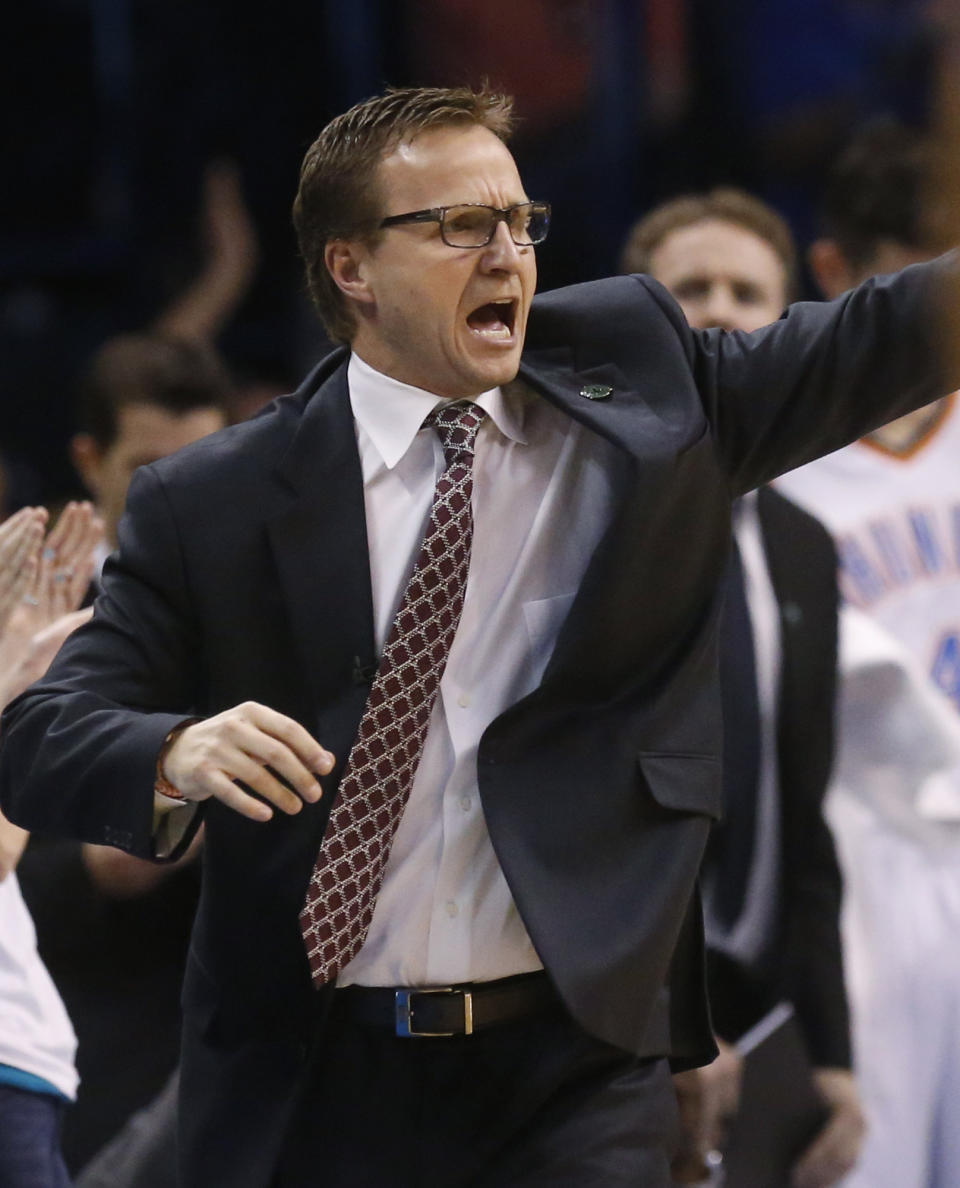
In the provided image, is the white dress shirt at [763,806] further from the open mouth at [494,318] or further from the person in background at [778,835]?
the open mouth at [494,318]

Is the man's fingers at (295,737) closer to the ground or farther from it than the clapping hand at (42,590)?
closer to the ground

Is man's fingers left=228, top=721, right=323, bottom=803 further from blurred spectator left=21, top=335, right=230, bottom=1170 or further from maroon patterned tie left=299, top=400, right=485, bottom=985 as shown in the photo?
blurred spectator left=21, top=335, right=230, bottom=1170

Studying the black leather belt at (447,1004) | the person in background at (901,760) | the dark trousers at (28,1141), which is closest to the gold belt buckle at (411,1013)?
the black leather belt at (447,1004)

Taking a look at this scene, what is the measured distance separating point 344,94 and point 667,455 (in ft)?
14.4

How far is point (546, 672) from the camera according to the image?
8.41 feet

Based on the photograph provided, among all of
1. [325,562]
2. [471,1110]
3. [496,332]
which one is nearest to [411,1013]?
[471,1110]

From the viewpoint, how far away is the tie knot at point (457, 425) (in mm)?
2688

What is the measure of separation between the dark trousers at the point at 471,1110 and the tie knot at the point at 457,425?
72 cm

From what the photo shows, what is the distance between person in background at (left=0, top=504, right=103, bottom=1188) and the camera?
307 centimetres

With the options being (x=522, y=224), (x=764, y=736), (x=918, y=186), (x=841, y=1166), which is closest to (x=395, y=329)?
(x=522, y=224)

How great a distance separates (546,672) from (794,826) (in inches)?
46.9

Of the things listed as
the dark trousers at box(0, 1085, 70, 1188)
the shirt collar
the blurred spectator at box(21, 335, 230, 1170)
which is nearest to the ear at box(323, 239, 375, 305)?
the shirt collar

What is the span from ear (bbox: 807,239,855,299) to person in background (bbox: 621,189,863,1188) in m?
1.21

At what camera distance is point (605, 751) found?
2.58 m
